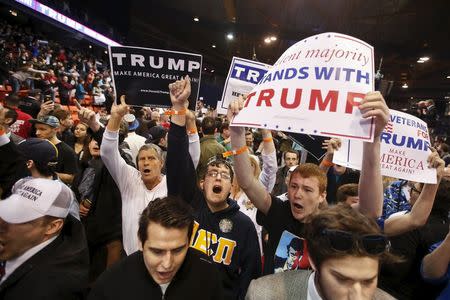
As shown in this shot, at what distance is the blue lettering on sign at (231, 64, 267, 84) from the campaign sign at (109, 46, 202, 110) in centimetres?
95

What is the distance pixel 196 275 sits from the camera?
1.82m

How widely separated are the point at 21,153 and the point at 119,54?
1.17 metres

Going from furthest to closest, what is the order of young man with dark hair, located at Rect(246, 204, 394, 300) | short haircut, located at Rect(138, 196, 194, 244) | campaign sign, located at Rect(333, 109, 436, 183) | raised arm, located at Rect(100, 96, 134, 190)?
1. raised arm, located at Rect(100, 96, 134, 190)
2. campaign sign, located at Rect(333, 109, 436, 183)
3. short haircut, located at Rect(138, 196, 194, 244)
4. young man with dark hair, located at Rect(246, 204, 394, 300)

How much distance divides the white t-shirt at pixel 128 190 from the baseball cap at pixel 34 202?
76 cm

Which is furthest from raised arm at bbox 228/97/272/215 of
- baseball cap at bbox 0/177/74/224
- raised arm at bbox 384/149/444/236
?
baseball cap at bbox 0/177/74/224

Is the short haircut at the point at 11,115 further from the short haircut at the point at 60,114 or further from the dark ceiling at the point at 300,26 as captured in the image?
the dark ceiling at the point at 300,26

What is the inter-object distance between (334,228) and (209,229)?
3.93 ft

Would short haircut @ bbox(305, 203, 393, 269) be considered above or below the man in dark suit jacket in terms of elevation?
above

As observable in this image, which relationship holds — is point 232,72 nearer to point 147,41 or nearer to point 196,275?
point 196,275

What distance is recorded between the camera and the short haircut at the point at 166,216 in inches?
69.3

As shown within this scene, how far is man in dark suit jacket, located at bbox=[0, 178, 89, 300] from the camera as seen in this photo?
163 cm

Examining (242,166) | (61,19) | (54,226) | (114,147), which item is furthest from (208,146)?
(61,19)

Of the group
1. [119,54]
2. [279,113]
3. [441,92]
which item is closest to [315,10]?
[441,92]

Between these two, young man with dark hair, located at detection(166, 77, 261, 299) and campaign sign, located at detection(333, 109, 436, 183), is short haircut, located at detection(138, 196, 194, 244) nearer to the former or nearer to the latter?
young man with dark hair, located at detection(166, 77, 261, 299)
